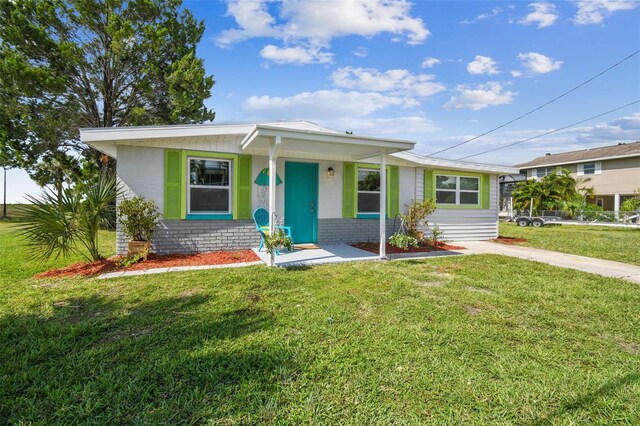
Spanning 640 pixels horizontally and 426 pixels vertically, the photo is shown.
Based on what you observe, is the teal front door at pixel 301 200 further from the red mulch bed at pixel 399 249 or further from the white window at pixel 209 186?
the white window at pixel 209 186

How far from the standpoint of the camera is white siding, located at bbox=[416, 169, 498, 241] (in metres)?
10.2

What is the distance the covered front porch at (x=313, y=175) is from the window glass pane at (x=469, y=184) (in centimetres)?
375

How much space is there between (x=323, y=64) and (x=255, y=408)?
1176 centimetres

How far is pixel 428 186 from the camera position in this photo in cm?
1004

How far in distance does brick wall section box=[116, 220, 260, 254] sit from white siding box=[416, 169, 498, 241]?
562 centimetres

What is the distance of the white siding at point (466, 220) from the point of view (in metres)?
10.2

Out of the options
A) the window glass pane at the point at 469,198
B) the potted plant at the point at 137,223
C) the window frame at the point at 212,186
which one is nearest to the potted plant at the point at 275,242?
the window frame at the point at 212,186

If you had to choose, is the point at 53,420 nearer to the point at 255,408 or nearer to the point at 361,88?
the point at 255,408

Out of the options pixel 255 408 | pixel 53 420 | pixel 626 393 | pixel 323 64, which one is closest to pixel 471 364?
pixel 626 393

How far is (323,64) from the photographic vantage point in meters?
11.5

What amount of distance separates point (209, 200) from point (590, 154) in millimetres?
32687

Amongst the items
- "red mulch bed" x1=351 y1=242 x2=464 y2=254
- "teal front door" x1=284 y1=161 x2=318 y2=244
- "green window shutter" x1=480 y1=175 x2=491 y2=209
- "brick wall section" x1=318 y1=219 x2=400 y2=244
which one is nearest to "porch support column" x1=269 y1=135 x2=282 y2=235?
"teal front door" x1=284 y1=161 x2=318 y2=244

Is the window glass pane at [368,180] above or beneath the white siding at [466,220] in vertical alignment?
above

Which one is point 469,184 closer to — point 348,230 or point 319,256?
point 348,230
